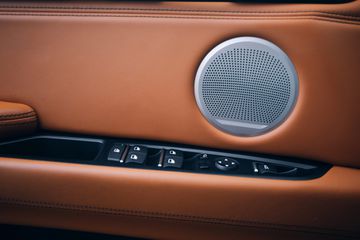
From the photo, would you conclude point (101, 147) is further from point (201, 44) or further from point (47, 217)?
point (201, 44)

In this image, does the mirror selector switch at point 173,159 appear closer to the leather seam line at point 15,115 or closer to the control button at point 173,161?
the control button at point 173,161

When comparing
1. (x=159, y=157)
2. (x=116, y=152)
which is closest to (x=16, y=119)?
(x=116, y=152)

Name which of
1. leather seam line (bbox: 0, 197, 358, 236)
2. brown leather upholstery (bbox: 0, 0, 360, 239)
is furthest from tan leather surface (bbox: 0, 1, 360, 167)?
leather seam line (bbox: 0, 197, 358, 236)

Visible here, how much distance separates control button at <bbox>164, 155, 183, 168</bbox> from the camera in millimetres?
768

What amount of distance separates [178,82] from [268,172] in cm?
30

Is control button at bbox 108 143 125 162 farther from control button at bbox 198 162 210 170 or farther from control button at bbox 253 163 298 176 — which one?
control button at bbox 253 163 298 176

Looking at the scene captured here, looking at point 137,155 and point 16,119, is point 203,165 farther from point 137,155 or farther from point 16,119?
point 16,119

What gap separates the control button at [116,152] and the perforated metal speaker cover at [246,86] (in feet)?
0.75

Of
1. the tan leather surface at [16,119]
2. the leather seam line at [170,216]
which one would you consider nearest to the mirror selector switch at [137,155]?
the leather seam line at [170,216]

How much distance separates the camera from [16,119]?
0.80 m

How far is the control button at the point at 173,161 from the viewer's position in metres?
0.77

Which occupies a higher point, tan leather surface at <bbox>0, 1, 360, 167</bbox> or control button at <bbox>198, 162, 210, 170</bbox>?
tan leather surface at <bbox>0, 1, 360, 167</bbox>

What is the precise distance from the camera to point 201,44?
750mm

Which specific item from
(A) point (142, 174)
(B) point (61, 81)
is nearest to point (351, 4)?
(A) point (142, 174)
